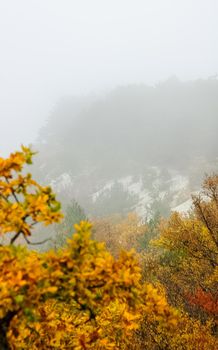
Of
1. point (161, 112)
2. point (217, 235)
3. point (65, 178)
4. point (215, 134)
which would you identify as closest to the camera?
point (217, 235)

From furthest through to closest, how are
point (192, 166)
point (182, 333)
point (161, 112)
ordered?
point (161, 112), point (192, 166), point (182, 333)

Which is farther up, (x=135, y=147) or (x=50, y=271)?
(x=135, y=147)

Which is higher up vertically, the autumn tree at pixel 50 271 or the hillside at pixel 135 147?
the hillside at pixel 135 147

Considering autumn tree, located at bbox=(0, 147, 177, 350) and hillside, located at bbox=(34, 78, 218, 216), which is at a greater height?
hillside, located at bbox=(34, 78, 218, 216)

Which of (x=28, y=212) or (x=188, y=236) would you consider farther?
(x=188, y=236)

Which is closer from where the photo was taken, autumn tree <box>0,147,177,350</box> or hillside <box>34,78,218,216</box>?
autumn tree <box>0,147,177,350</box>

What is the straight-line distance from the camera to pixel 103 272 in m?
4.98

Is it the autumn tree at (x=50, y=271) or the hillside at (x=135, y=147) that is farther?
the hillside at (x=135, y=147)

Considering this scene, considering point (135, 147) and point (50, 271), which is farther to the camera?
point (135, 147)

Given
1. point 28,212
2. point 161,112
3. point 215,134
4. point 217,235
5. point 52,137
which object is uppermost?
point 52,137

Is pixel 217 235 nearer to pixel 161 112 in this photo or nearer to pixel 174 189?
pixel 174 189

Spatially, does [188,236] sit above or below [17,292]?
above

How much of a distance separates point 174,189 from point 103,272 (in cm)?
9695

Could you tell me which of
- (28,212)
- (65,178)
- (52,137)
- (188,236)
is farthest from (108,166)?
(28,212)
